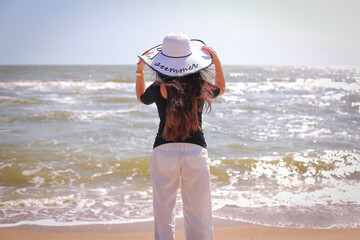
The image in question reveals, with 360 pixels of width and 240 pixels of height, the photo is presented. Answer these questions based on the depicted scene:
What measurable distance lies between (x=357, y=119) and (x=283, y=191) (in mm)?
7442

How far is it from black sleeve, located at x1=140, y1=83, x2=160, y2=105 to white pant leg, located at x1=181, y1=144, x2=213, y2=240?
15.6 inches

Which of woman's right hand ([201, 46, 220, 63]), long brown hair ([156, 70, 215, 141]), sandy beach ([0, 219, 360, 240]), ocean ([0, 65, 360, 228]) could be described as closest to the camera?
long brown hair ([156, 70, 215, 141])

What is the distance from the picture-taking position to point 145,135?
7668mm

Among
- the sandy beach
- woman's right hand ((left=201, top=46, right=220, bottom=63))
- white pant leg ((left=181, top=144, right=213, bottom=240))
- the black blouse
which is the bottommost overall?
the sandy beach

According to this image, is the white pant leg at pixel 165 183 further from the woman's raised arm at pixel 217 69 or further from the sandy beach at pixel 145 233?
the sandy beach at pixel 145 233

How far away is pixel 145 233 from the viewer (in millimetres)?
3301

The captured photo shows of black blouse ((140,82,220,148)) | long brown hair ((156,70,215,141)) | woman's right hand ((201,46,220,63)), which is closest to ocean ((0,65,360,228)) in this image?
black blouse ((140,82,220,148))

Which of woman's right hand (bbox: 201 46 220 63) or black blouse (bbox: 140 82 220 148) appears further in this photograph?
woman's right hand (bbox: 201 46 220 63)

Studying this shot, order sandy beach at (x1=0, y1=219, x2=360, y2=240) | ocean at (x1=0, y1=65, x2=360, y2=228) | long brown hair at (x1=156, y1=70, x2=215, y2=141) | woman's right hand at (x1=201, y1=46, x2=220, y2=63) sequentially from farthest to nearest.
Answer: ocean at (x1=0, y1=65, x2=360, y2=228)
sandy beach at (x1=0, y1=219, x2=360, y2=240)
woman's right hand at (x1=201, y1=46, x2=220, y2=63)
long brown hair at (x1=156, y1=70, x2=215, y2=141)

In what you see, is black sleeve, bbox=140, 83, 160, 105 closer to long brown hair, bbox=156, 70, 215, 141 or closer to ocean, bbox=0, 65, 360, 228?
long brown hair, bbox=156, 70, 215, 141

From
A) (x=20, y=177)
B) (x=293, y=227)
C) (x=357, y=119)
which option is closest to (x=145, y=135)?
(x=20, y=177)

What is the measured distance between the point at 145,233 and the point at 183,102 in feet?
6.29

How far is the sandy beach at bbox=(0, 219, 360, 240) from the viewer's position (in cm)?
320

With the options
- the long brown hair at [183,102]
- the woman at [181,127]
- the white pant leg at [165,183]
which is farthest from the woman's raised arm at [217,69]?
the white pant leg at [165,183]
